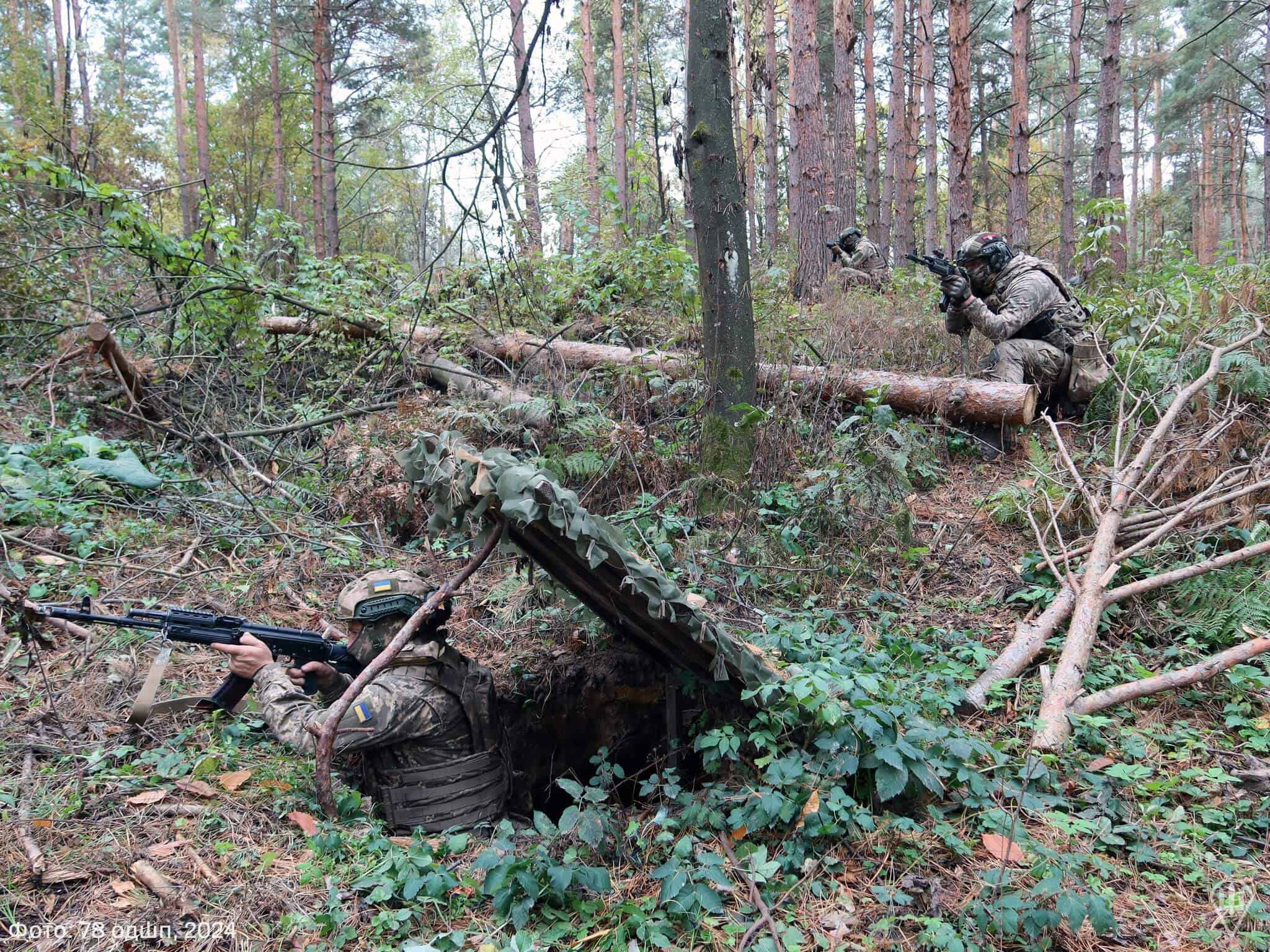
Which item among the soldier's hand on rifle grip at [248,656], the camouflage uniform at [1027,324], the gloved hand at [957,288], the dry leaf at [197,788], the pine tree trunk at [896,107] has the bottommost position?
the dry leaf at [197,788]

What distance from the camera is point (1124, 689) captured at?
344 centimetres

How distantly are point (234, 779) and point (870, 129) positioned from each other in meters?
17.0

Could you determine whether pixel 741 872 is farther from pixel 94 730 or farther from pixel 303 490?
pixel 303 490

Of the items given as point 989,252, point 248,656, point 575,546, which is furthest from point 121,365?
point 989,252

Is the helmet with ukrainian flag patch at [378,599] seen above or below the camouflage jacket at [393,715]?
above

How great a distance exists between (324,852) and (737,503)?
9.83 feet

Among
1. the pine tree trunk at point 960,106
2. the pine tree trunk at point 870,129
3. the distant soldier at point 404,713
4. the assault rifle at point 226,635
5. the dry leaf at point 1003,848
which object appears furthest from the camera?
the pine tree trunk at point 870,129

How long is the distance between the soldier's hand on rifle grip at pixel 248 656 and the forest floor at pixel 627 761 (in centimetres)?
35

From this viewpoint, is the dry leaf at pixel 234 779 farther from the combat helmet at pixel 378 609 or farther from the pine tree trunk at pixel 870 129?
the pine tree trunk at pixel 870 129

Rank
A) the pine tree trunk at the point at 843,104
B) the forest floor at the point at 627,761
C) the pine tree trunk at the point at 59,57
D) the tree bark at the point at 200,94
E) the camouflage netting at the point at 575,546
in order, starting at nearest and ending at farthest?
the forest floor at the point at 627,761 < the camouflage netting at the point at 575,546 < the pine tree trunk at the point at 843,104 < the pine tree trunk at the point at 59,57 < the tree bark at the point at 200,94

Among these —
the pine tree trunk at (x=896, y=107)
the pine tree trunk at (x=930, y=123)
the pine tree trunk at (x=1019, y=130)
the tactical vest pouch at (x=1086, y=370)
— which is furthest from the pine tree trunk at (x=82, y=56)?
the tactical vest pouch at (x=1086, y=370)

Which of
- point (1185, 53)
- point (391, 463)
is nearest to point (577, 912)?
point (391, 463)

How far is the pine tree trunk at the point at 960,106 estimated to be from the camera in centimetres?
1064

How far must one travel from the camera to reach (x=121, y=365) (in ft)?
21.9
